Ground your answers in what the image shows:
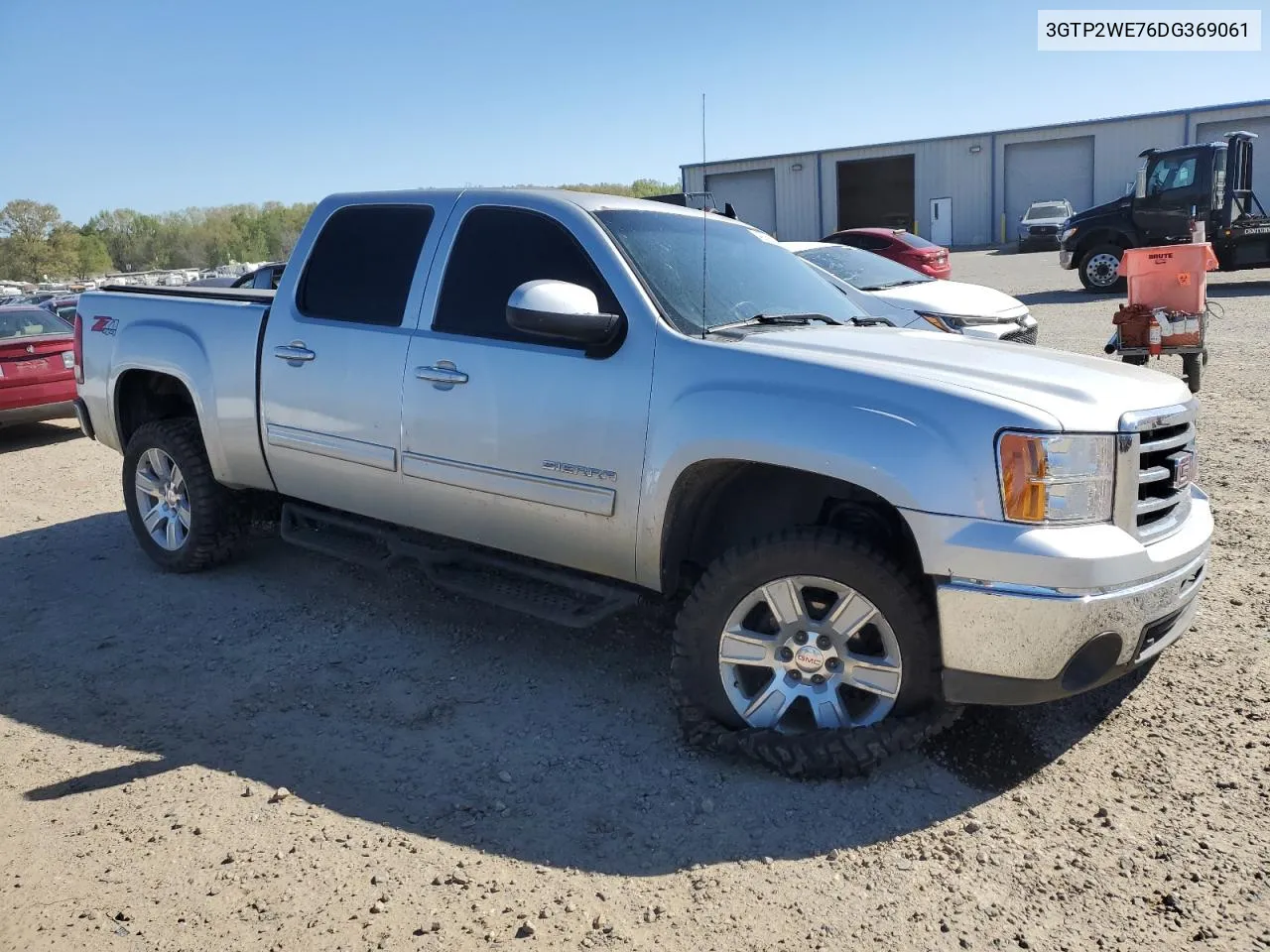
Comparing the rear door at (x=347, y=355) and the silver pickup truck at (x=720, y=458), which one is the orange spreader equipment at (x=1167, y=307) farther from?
the rear door at (x=347, y=355)

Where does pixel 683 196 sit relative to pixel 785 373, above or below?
above

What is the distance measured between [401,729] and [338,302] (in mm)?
2028

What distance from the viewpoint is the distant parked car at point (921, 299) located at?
28.7 feet

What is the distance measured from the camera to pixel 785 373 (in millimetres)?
3334

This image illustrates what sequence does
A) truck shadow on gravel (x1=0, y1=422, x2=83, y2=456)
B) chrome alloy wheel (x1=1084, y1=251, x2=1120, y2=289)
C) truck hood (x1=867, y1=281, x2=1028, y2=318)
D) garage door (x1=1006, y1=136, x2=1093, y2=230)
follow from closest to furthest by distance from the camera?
truck hood (x1=867, y1=281, x2=1028, y2=318), truck shadow on gravel (x1=0, y1=422, x2=83, y2=456), chrome alloy wheel (x1=1084, y1=251, x2=1120, y2=289), garage door (x1=1006, y1=136, x2=1093, y2=230)

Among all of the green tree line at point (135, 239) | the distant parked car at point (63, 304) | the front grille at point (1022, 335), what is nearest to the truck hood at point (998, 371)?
the front grille at point (1022, 335)

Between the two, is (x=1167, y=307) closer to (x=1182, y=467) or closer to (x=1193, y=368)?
(x=1193, y=368)

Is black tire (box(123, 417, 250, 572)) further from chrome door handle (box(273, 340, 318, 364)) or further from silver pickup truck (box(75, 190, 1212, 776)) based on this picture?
chrome door handle (box(273, 340, 318, 364))

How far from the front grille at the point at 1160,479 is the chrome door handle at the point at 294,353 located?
11.2ft

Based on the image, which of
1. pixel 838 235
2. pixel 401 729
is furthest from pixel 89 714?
pixel 838 235

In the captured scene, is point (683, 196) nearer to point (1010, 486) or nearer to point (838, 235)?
point (1010, 486)

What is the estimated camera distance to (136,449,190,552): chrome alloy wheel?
560 centimetres

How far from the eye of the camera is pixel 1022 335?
941cm

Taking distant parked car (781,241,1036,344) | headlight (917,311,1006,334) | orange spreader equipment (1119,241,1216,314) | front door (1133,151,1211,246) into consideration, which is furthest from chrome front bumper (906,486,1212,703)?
front door (1133,151,1211,246)
